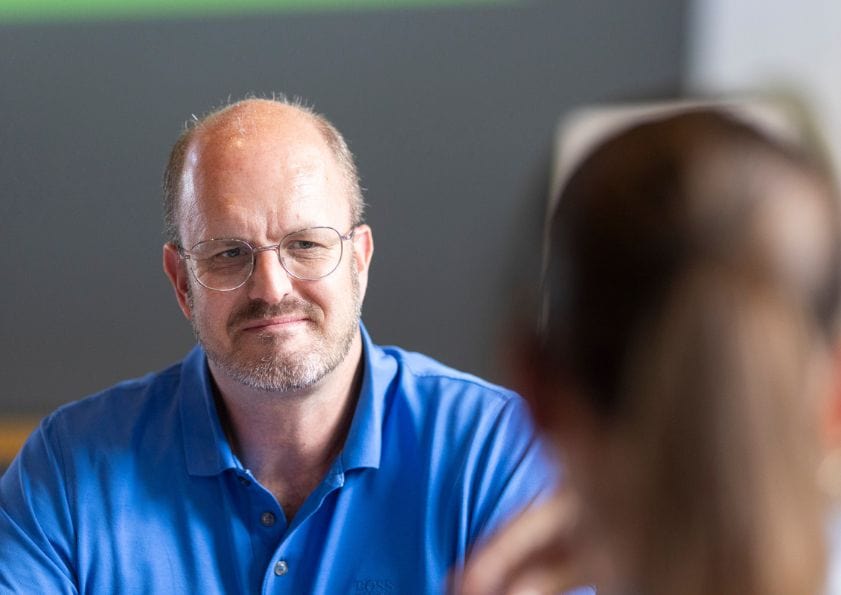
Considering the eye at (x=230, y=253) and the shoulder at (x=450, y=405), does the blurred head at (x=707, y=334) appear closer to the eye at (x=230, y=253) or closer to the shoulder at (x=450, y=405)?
the shoulder at (x=450, y=405)

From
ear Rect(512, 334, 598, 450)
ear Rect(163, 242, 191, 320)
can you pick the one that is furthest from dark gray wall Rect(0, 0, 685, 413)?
ear Rect(512, 334, 598, 450)

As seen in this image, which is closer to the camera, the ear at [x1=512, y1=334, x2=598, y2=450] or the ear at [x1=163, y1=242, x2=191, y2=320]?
the ear at [x1=512, y1=334, x2=598, y2=450]

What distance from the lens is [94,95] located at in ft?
9.36

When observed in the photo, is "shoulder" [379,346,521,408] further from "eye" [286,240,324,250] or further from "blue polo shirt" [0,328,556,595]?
"eye" [286,240,324,250]

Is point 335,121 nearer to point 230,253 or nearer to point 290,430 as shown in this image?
point 230,253

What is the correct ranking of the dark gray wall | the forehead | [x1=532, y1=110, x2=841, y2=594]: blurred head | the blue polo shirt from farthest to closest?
the dark gray wall → the forehead → the blue polo shirt → [x1=532, y1=110, x2=841, y2=594]: blurred head

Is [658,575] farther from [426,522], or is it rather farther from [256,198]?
[256,198]

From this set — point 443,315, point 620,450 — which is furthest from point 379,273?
point 620,450

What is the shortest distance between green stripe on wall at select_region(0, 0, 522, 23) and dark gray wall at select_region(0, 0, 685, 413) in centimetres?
3

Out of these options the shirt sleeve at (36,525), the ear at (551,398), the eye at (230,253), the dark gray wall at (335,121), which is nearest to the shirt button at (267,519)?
the shirt sleeve at (36,525)

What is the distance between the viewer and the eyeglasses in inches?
65.7

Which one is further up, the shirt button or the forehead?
the forehead

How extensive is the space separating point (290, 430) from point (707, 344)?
1182 millimetres

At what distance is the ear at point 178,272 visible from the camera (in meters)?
1.78
